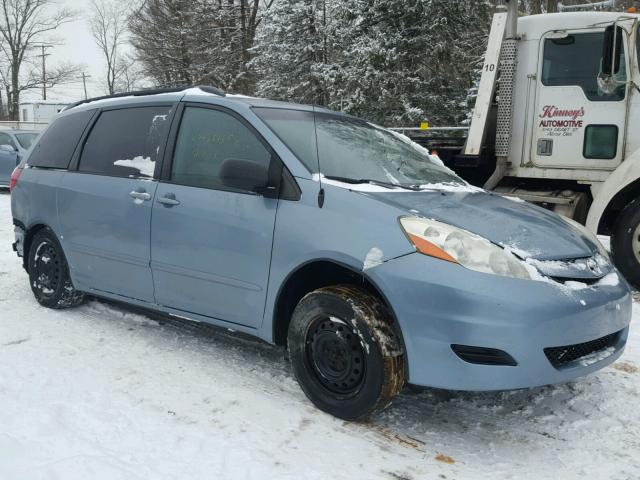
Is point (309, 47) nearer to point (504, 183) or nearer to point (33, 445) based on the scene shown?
point (504, 183)

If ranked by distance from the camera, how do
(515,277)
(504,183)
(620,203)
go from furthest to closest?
(504,183) < (620,203) < (515,277)

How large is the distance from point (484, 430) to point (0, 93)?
4787 centimetres

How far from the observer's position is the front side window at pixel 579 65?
638 centimetres

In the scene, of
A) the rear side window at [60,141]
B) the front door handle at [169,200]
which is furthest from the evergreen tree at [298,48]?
the front door handle at [169,200]

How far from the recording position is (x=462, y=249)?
2.91 metres

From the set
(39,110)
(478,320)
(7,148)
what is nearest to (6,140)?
(7,148)

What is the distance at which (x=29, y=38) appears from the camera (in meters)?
43.5

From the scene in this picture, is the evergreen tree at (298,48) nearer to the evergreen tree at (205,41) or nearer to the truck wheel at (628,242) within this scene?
the evergreen tree at (205,41)

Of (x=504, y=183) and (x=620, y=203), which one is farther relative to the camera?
(x=504, y=183)

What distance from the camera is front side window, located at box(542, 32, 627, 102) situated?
6.38 metres

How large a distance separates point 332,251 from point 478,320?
82 cm

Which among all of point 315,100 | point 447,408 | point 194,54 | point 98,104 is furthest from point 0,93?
point 447,408

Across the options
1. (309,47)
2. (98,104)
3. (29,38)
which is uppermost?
(29,38)

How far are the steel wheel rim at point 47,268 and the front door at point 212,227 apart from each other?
1469 mm
